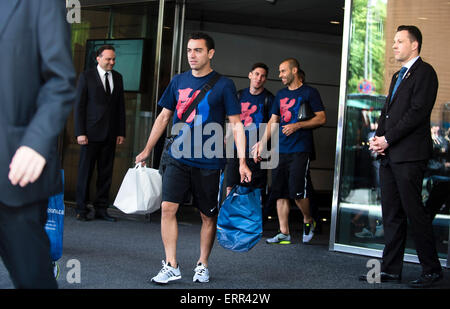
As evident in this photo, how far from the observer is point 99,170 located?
645cm

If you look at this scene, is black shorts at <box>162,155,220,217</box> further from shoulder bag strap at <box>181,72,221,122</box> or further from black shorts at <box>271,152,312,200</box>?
black shorts at <box>271,152,312,200</box>

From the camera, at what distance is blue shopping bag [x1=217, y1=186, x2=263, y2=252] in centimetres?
352

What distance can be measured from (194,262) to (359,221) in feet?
5.30

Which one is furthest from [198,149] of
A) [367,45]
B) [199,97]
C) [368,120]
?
[367,45]

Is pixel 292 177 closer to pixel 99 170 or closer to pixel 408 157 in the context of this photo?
pixel 408 157

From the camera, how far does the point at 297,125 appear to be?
5398 millimetres

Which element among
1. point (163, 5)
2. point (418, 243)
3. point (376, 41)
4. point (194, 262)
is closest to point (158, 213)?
point (163, 5)

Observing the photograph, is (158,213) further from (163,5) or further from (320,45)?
(320,45)

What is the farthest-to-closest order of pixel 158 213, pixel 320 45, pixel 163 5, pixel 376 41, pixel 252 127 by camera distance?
pixel 320 45, pixel 158 213, pixel 163 5, pixel 252 127, pixel 376 41

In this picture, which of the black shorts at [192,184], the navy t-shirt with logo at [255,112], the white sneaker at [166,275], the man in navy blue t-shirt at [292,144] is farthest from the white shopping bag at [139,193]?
the navy t-shirt with logo at [255,112]

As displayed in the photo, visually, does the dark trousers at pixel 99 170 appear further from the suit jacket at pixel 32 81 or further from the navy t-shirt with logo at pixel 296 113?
the suit jacket at pixel 32 81

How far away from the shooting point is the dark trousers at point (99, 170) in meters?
6.32

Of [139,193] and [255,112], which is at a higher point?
[255,112]

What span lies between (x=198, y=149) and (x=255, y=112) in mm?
2558
